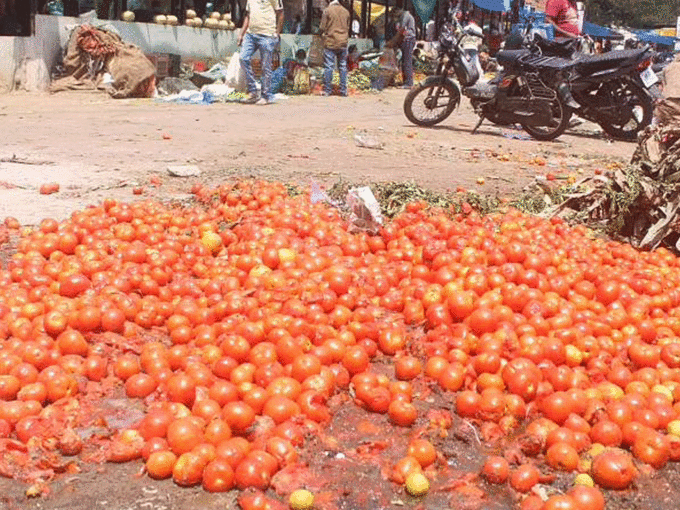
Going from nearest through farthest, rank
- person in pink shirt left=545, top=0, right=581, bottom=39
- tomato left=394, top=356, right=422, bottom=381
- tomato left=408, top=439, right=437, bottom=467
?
tomato left=408, top=439, right=437, bottom=467 < tomato left=394, top=356, right=422, bottom=381 < person in pink shirt left=545, top=0, right=581, bottom=39

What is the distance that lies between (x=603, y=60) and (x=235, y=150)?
19.4 ft

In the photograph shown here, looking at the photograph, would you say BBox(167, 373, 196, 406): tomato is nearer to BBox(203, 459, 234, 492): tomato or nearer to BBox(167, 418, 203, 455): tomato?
BBox(167, 418, 203, 455): tomato

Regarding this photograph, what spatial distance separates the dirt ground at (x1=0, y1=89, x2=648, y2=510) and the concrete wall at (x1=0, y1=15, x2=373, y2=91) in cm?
92

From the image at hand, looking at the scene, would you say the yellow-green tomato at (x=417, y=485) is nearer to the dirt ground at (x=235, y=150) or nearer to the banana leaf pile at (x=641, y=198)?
the banana leaf pile at (x=641, y=198)

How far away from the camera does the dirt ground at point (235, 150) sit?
7.40 meters

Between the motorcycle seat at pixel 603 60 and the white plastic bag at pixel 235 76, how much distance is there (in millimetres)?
8746

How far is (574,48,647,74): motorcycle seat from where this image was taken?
1116cm

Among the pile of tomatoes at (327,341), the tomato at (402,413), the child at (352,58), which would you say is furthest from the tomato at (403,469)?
the child at (352,58)

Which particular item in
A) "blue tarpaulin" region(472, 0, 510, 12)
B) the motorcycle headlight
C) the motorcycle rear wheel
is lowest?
the motorcycle rear wheel

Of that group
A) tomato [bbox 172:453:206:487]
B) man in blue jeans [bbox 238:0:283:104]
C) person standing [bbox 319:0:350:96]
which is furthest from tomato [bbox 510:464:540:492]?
person standing [bbox 319:0:350:96]

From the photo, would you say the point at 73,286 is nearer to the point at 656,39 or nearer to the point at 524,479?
the point at 524,479

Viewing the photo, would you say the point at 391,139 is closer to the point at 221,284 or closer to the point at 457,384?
the point at 221,284

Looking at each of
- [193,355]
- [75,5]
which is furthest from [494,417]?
[75,5]

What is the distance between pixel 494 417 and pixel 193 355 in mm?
1447
